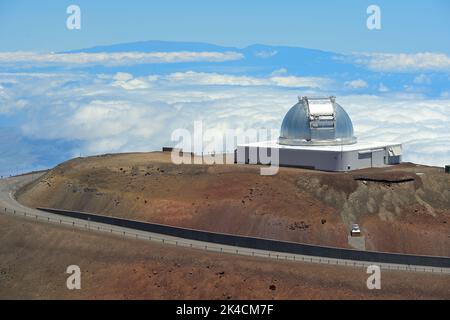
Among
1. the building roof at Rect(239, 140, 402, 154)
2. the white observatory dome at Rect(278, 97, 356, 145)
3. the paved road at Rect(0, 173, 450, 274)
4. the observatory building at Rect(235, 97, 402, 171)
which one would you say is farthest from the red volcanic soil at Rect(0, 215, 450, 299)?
the white observatory dome at Rect(278, 97, 356, 145)

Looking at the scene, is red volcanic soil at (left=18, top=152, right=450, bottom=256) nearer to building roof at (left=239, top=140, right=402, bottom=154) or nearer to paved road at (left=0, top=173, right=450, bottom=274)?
paved road at (left=0, top=173, right=450, bottom=274)

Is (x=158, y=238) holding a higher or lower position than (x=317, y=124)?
lower

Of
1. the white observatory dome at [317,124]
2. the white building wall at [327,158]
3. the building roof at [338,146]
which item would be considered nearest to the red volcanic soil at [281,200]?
the white building wall at [327,158]

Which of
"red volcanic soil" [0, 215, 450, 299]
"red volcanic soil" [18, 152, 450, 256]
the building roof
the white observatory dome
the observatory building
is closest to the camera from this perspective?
"red volcanic soil" [0, 215, 450, 299]

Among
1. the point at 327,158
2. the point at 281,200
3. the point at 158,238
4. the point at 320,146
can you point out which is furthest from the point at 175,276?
the point at 320,146

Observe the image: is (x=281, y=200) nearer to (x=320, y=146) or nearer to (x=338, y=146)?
(x=320, y=146)

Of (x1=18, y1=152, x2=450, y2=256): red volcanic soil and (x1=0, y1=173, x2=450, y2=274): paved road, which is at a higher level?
(x1=18, y1=152, x2=450, y2=256): red volcanic soil
